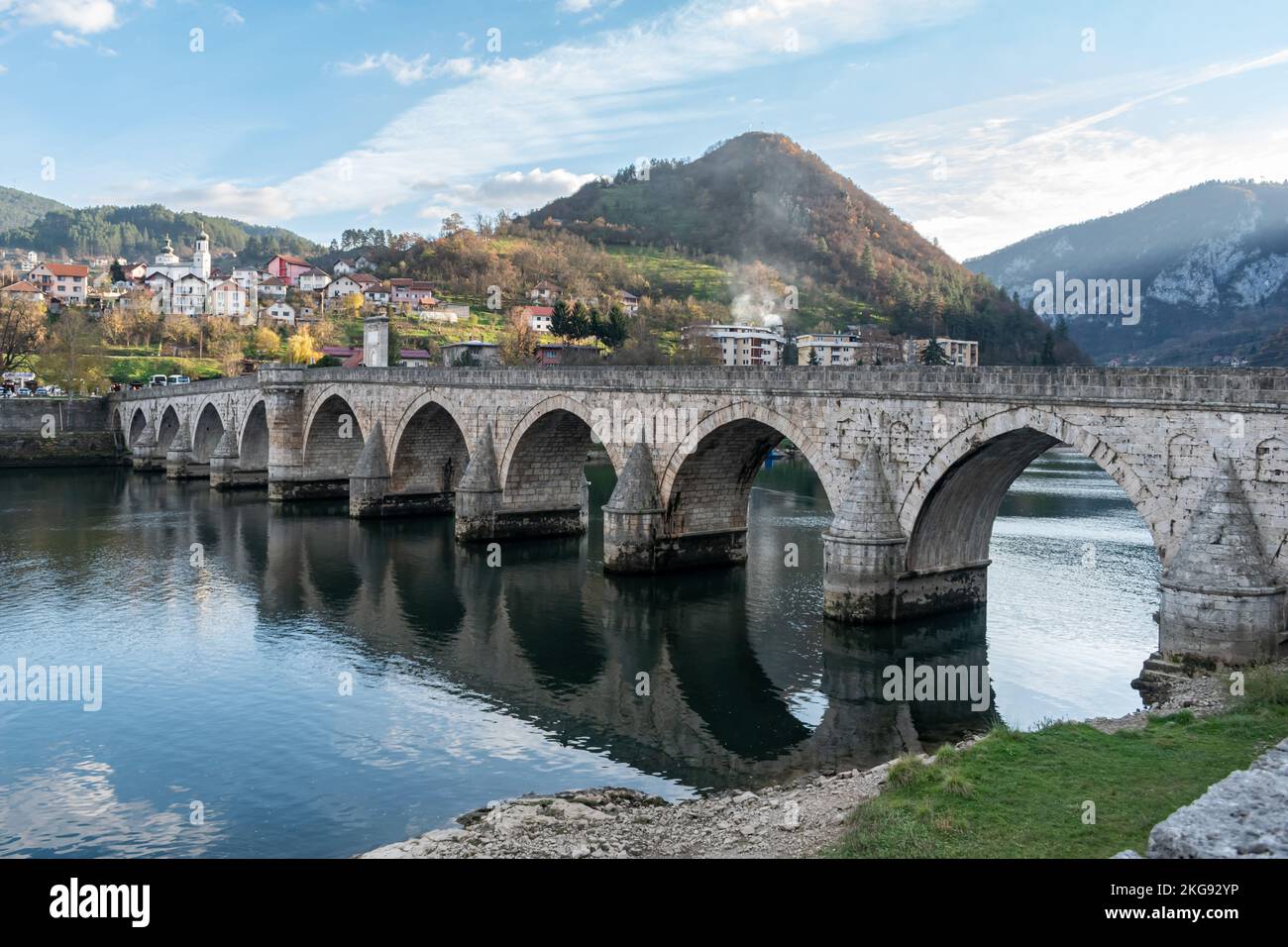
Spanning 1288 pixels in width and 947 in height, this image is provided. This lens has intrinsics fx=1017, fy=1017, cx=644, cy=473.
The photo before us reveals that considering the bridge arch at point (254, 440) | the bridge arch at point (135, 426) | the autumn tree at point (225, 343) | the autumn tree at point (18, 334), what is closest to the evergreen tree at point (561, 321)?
the autumn tree at point (225, 343)

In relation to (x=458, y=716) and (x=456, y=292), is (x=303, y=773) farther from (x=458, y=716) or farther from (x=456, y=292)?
(x=456, y=292)

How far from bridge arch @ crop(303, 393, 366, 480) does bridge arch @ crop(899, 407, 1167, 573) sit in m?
33.8

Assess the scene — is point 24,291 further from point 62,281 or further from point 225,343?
point 225,343

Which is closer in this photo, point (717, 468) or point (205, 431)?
point (717, 468)

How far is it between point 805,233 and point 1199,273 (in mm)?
62712

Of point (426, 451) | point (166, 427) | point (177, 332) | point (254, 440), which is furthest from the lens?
point (177, 332)

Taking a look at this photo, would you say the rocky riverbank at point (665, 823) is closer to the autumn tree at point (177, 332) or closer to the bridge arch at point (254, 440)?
the bridge arch at point (254, 440)

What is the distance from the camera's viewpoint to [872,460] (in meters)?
24.7

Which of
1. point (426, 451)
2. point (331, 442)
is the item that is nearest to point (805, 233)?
point (331, 442)

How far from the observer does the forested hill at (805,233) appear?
112188mm

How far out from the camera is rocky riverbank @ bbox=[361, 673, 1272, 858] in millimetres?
11711

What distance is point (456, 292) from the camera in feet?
393

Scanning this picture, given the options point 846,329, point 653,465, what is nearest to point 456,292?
point 846,329

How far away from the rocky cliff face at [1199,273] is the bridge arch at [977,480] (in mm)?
80567
